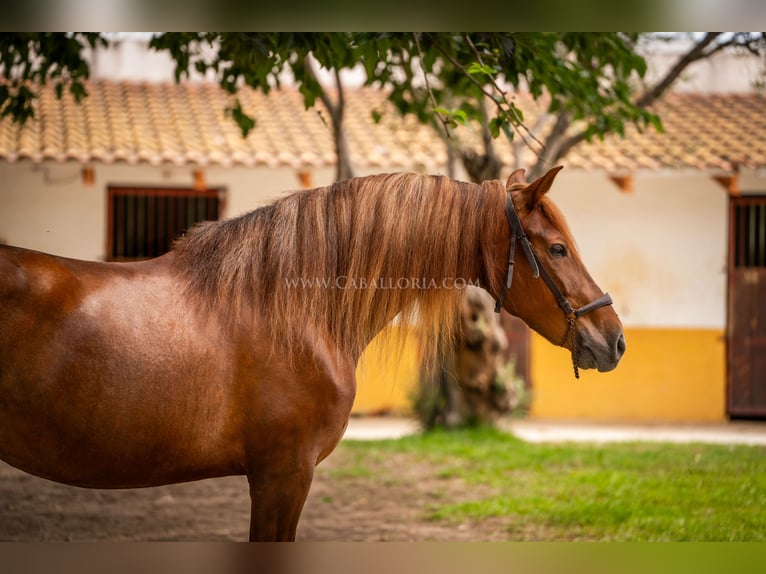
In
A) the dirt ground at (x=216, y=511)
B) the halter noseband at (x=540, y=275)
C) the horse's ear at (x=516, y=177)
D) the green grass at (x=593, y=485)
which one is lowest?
the dirt ground at (x=216, y=511)

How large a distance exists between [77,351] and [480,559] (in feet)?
6.28

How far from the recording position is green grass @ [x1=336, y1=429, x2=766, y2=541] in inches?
199

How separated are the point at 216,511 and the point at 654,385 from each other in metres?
5.28

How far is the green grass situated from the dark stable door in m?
1.71

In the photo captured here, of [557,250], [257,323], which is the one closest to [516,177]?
[557,250]

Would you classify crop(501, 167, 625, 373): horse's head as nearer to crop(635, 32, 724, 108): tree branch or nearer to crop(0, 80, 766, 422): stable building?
crop(635, 32, 724, 108): tree branch

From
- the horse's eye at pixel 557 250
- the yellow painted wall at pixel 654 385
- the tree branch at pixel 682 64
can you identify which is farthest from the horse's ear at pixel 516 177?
the yellow painted wall at pixel 654 385

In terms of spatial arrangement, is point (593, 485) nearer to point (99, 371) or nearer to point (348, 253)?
point (348, 253)

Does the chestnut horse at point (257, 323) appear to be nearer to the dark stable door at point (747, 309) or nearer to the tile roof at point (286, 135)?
the tile roof at point (286, 135)

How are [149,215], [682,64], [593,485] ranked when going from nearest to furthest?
1. [593,485]
2. [682,64]
3. [149,215]

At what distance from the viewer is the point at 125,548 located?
3.62 meters

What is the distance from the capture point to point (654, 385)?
921 centimetres

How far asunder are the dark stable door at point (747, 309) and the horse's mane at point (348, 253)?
22.8 ft

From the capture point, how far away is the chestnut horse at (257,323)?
2752mm
